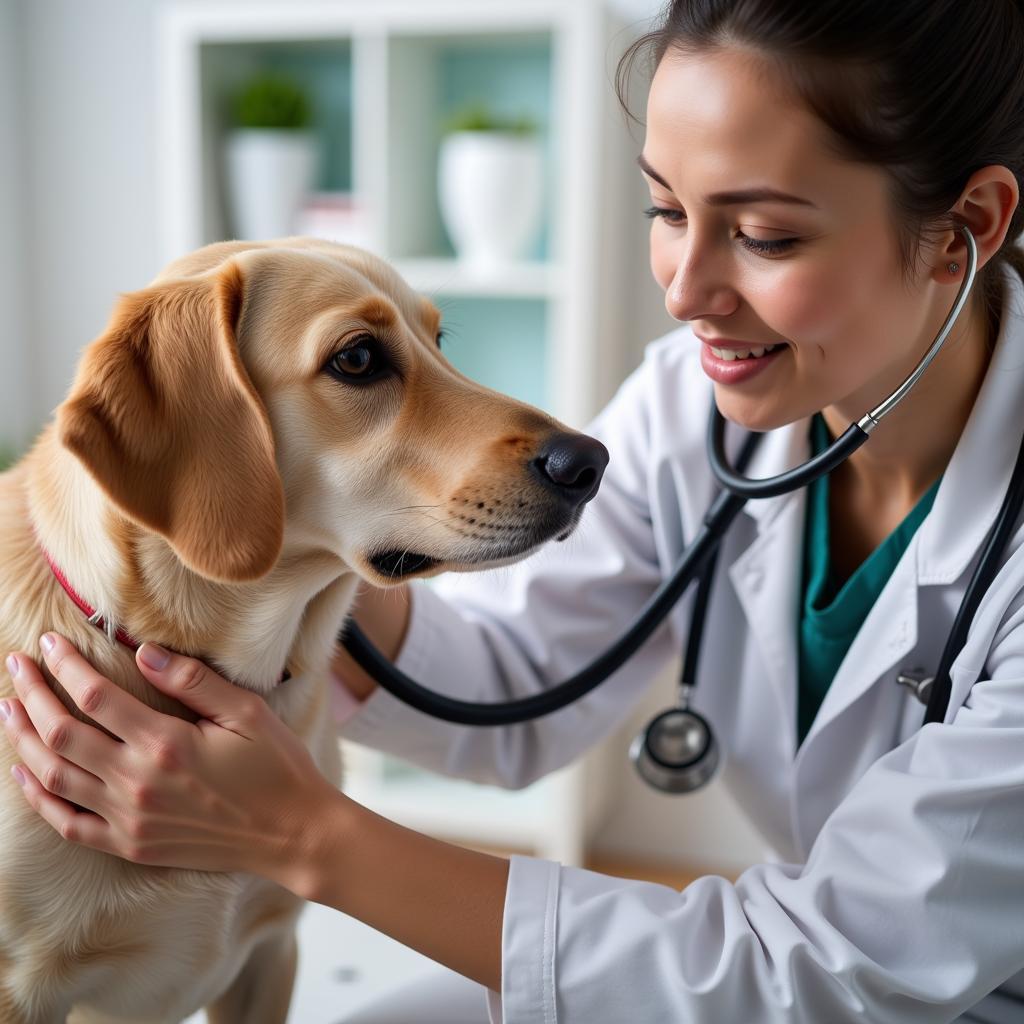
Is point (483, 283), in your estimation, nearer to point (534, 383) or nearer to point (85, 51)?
point (534, 383)

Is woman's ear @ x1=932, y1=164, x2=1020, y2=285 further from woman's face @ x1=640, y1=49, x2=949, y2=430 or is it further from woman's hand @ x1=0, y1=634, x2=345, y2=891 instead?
woman's hand @ x1=0, y1=634, x2=345, y2=891

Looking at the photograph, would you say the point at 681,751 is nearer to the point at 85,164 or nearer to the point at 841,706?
the point at 841,706

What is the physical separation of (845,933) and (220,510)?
64 centimetres

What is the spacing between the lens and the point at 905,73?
3.17ft

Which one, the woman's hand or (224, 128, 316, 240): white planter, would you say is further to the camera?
(224, 128, 316, 240): white planter

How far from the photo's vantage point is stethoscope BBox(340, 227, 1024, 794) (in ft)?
3.59

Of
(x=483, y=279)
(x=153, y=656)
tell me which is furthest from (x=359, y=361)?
(x=483, y=279)

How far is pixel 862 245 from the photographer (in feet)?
3.29

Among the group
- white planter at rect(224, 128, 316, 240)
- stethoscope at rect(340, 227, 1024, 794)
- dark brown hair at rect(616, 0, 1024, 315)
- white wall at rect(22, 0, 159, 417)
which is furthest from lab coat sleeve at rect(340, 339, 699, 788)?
white wall at rect(22, 0, 159, 417)

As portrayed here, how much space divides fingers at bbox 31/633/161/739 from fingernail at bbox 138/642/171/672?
0.10 ft

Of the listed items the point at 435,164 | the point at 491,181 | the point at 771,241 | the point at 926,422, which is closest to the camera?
the point at 771,241

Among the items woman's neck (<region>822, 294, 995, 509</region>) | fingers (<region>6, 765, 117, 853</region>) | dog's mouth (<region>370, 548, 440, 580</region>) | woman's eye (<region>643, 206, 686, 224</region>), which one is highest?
woman's eye (<region>643, 206, 686, 224</region>)

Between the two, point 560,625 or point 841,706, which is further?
point 560,625

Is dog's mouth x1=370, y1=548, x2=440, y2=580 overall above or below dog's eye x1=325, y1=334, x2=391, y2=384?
below
